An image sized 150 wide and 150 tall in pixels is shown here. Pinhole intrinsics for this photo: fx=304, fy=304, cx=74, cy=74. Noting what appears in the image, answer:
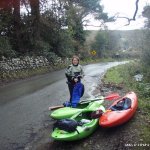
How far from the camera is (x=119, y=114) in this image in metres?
8.35

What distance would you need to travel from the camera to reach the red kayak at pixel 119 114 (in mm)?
8003

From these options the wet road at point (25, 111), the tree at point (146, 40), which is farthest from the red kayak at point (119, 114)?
the tree at point (146, 40)

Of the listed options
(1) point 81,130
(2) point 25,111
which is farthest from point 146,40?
(1) point 81,130

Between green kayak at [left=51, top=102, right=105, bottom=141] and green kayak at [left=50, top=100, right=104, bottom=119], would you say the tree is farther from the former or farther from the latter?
green kayak at [left=51, top=102, right=105, bottom=141]

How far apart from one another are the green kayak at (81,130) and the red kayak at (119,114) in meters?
0.27

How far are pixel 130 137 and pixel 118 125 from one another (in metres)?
0.53

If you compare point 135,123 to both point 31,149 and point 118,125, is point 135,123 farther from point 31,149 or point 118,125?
point 31,149

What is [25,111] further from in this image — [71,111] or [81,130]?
[81,130]

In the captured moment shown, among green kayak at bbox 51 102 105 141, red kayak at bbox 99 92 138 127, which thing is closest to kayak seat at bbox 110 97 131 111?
red kayak at bbox 99 92 138 127

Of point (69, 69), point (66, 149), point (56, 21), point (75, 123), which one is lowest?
point (66, 149)

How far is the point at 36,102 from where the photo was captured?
12281mm

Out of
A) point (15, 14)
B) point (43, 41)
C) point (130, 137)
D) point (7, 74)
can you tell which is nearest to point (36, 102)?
point (130, 137)

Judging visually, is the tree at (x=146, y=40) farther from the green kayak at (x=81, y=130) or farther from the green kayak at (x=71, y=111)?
the green kayak at (x=81, y=130)

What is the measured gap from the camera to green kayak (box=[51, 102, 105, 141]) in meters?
7.40
